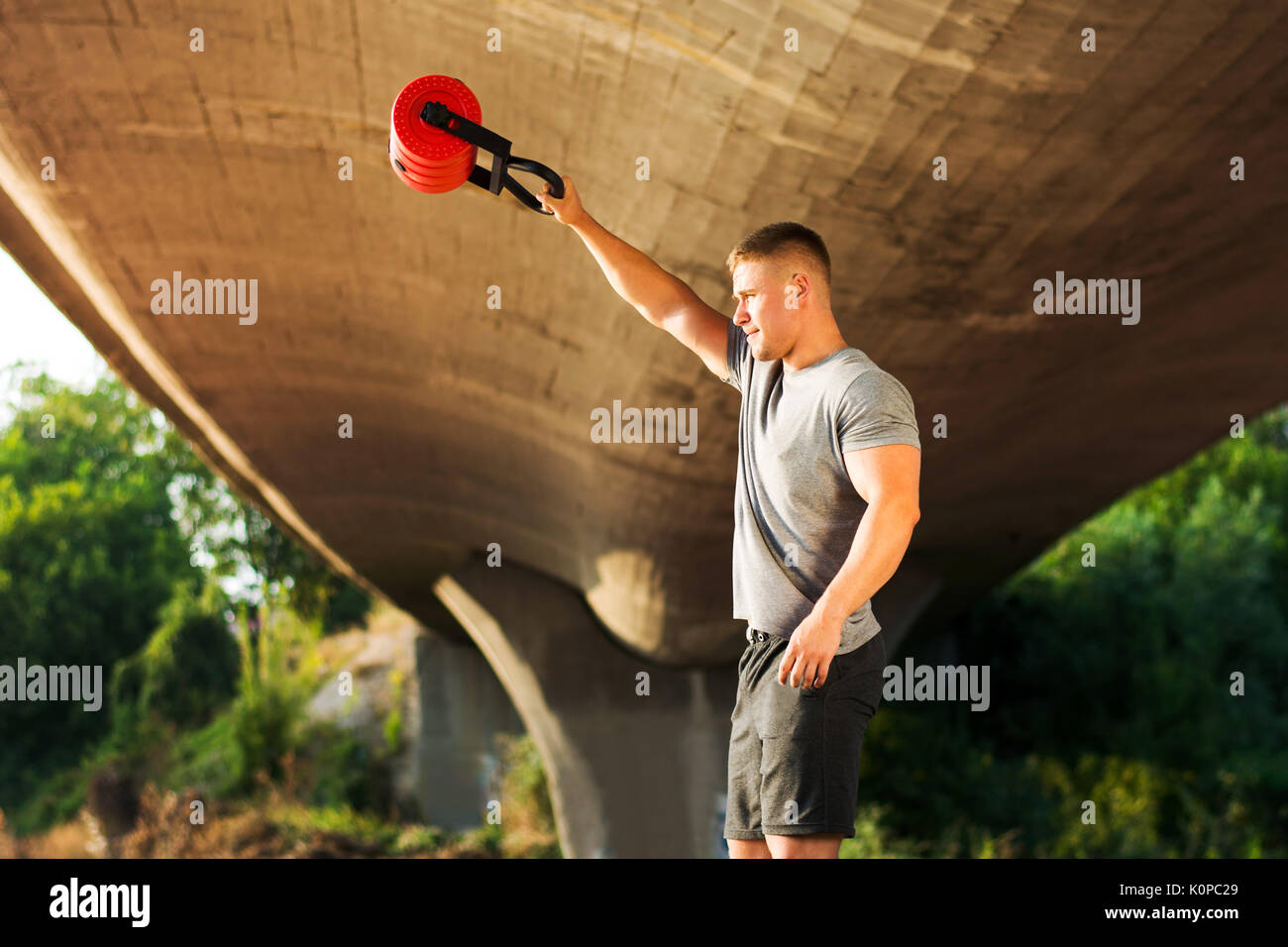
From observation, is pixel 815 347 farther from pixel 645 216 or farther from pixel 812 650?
pixel 645 216

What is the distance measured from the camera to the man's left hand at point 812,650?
8.33 ft

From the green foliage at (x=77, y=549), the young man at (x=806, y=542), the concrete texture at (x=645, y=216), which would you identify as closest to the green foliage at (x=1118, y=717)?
the concrete texture at (x=645, y=216)

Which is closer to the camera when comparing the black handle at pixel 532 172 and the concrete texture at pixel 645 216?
the black handle at pixel 532 172

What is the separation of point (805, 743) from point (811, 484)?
60 cm

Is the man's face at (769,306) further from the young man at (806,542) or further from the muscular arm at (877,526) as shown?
the muscular arm at (877,526)

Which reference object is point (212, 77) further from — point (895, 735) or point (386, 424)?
point (895, 735)

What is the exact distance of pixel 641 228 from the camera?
7.40 metres

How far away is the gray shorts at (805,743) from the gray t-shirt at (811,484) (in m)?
0.07

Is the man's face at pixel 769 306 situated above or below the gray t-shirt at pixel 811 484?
above

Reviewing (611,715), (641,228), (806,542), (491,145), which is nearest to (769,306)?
(806,542)

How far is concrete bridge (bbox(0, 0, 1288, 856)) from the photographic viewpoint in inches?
221

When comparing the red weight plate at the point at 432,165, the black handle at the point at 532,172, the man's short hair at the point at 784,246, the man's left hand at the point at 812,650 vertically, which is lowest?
the man's left hand at the point at 812,650

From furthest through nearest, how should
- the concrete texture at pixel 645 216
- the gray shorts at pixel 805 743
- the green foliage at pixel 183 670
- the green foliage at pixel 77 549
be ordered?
1. the green foliage at pixel 77 549
2. the green foliage at pixel 183 670
3. the concrete texture at pixel 645 216
4. the gray shorts at pixel 805 743

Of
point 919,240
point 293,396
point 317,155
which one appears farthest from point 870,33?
point 293,396
